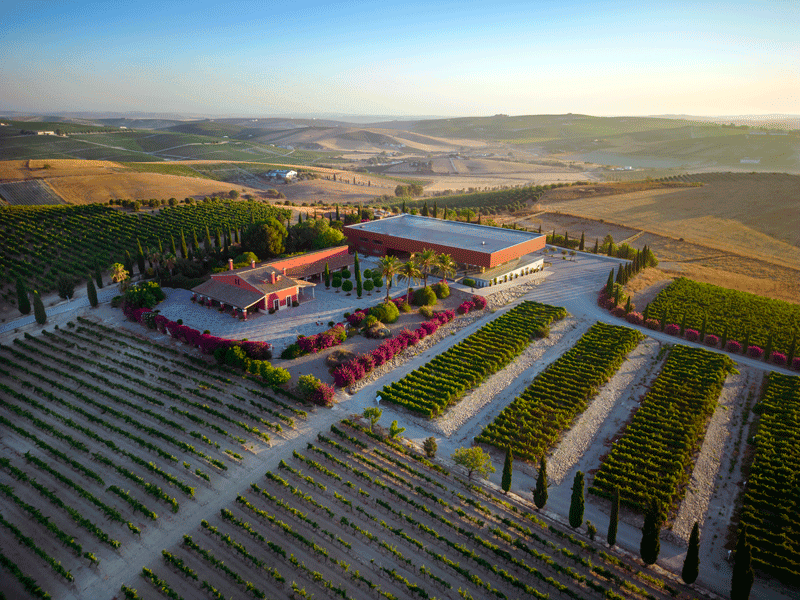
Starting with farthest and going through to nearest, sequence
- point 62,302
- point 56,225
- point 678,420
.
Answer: point 56,225
point 62,302
point 678,420

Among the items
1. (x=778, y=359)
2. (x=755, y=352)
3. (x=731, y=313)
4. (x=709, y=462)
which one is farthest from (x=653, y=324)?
(x=709, y=462)

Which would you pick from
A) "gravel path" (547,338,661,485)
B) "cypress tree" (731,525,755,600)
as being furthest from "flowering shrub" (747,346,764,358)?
"cypress tree" (731,525,755,600)

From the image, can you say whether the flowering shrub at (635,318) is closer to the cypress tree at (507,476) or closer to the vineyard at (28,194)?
the cypress tree at (507,476)

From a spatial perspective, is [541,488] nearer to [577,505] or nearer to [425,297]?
[577,505]

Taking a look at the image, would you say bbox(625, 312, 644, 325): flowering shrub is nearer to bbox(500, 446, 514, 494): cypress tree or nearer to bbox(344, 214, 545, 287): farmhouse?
bbox(344, 214, 545, 287): farmhouse

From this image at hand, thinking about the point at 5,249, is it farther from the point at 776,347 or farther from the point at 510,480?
the point at 776,347

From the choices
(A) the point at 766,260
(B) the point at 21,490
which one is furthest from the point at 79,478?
(A) the point at 766,260
